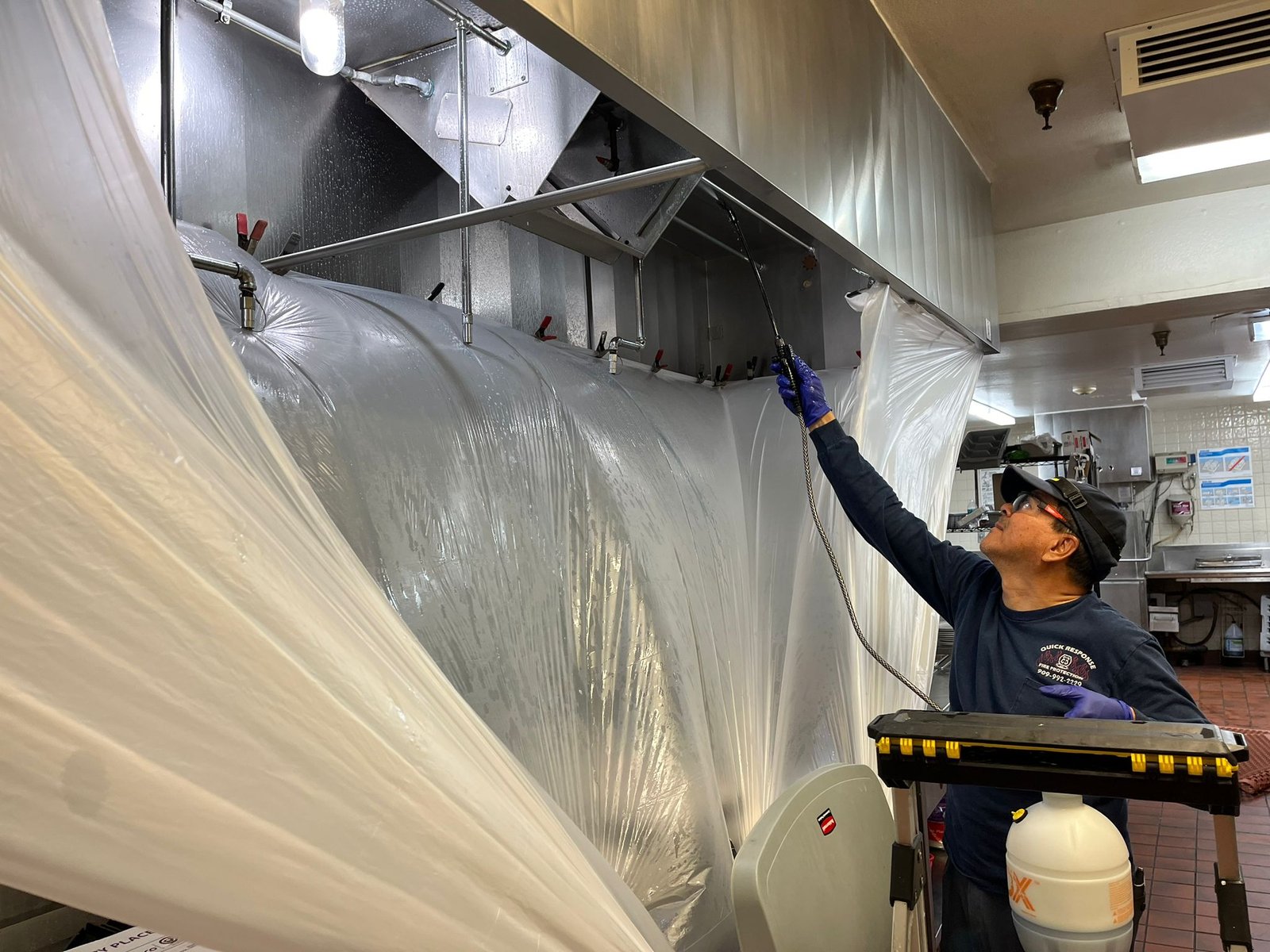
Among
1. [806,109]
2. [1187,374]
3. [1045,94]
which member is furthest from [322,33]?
[1187,374]

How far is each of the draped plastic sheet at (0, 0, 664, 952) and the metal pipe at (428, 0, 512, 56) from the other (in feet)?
3.34

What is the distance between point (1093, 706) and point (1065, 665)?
9.4 inches

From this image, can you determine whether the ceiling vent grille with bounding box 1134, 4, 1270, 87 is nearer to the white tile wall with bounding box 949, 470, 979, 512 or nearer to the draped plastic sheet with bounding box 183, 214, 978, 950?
the draped plastic sheet with bounding box 183, 214, 978, 950

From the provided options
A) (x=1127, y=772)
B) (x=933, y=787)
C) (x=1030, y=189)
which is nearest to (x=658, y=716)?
(x=1127, y=772)

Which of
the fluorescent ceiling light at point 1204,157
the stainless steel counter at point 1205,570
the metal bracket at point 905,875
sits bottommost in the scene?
the stainless steel counter at point 1205,570

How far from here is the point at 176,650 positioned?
0.54 metres

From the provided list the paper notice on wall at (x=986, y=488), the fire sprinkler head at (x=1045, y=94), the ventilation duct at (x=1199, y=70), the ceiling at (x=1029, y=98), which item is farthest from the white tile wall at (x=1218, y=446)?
the ventilation duct at (x=1199, y=70)

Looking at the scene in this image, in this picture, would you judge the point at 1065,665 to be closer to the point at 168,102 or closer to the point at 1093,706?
the point at 1093,706

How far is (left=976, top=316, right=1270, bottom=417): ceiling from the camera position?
4129 mm

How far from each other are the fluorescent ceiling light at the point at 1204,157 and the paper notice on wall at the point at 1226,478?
5989 millimetres

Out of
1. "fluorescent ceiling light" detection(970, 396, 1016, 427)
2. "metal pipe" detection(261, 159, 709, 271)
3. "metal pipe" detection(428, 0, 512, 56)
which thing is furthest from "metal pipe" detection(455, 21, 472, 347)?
"fluorescent ceiling light" detection(970, 396, 1016, 427)

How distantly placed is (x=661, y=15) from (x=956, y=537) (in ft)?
27.9

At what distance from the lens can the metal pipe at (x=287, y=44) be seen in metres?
1.55

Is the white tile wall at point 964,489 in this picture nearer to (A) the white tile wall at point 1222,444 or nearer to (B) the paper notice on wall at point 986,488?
(B) the paper notice on wall at point 986,488
